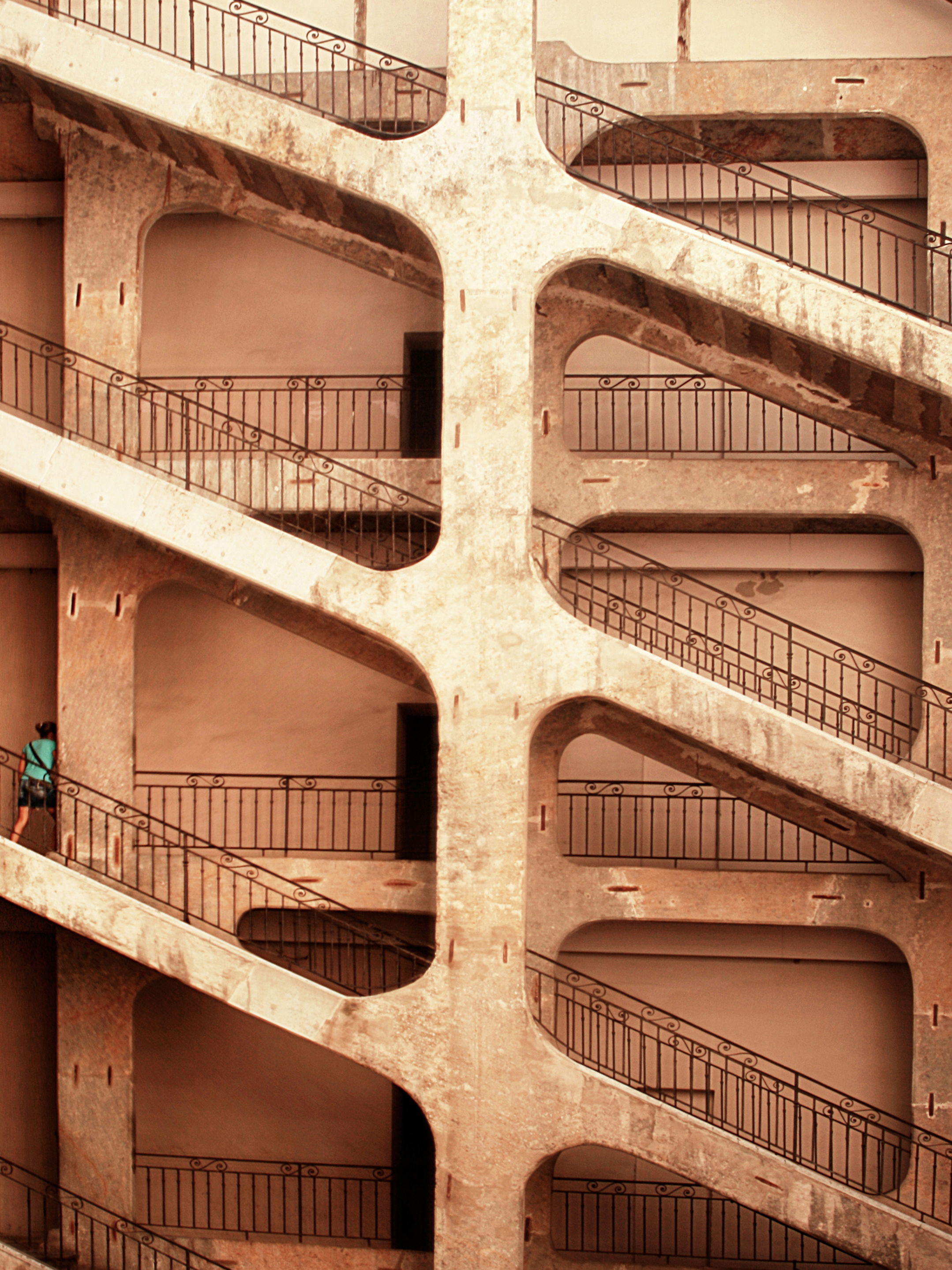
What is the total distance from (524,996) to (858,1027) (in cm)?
433

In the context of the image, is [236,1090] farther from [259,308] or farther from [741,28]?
[741,28]

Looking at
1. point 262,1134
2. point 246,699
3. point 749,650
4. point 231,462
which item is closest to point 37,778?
point 246,699

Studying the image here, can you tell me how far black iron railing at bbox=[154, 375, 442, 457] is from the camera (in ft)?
44.8

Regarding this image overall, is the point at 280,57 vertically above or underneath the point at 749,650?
above

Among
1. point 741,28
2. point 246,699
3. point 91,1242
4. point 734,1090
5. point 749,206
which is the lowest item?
point 91,1242

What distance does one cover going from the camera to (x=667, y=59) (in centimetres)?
1359

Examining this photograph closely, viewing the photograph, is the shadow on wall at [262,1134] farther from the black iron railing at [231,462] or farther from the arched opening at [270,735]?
the black iron railing at [231,462]

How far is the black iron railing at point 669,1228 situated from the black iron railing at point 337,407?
7.53 meters

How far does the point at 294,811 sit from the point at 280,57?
7.65 m

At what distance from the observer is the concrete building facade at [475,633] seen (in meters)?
10.9

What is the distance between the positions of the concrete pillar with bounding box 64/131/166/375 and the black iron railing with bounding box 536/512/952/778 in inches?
173

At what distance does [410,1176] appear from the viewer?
1352 cm

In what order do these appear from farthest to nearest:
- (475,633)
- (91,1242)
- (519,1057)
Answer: (91,1242), (475,633), (519,1057)

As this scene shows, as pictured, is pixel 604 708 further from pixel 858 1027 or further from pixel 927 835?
pixel 858 1027
